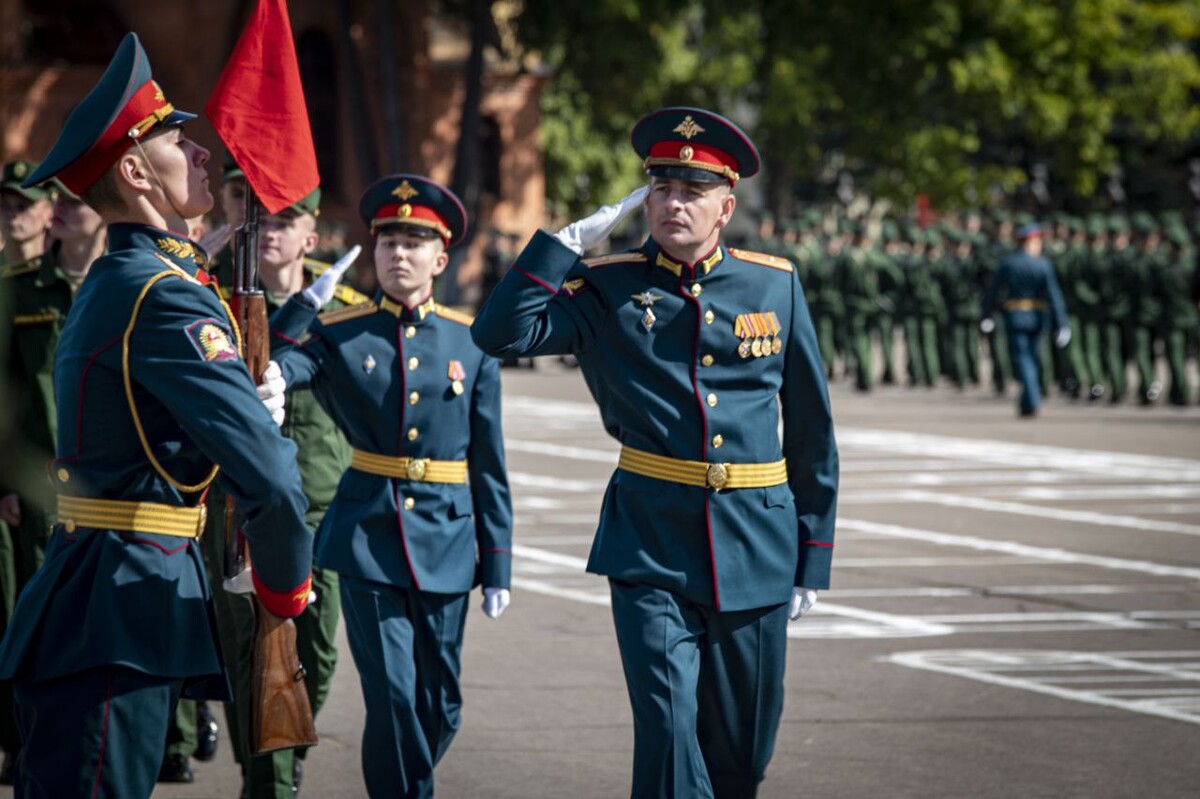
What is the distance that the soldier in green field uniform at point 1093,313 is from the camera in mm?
26625

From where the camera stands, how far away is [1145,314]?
2588 cm

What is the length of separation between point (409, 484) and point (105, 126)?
2.42m

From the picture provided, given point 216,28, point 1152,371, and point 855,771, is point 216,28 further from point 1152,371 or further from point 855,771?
point 855,771

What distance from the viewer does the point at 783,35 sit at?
38.9 meters

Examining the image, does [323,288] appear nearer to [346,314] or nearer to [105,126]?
[346,314]

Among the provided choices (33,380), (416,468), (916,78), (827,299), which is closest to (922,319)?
(827,299)

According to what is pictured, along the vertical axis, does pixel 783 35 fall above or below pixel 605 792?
above

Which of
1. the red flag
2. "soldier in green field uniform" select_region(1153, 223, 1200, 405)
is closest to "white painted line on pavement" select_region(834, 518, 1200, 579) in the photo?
the red flag

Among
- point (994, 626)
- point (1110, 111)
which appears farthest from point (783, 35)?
point (994, 626)

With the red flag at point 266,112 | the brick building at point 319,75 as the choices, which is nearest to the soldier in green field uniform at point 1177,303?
the brick building at point 319,75

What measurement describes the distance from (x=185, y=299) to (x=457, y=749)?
12.2 ft

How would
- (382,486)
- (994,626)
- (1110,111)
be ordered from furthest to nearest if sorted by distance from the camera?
(1110,111)
(994,626)
(382,486)

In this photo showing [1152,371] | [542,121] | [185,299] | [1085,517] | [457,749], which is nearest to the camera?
[185,299]

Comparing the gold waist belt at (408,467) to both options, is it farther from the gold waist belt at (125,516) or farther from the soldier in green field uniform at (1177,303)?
the soldier in green field uniform at (1177,303)
